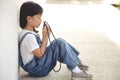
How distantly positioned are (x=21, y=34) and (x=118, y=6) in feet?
11.7

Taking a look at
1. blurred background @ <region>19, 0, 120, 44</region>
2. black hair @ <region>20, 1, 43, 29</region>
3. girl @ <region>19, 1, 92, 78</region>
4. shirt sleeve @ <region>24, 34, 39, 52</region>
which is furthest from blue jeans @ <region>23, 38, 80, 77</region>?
blurred background @ <region>19, 0, 120, 44</region>

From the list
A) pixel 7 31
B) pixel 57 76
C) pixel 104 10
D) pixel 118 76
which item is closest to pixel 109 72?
pixel 118 76

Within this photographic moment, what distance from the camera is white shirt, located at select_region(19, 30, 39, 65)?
1996 mm

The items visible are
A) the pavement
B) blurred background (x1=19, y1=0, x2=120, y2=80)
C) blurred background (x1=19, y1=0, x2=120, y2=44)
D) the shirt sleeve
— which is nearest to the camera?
the shirt sleeve

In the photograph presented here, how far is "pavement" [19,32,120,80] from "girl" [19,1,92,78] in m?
0.10

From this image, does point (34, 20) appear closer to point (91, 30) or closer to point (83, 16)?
point (91, 30)

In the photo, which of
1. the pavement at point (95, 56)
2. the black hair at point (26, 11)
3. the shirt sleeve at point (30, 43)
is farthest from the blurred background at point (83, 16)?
the shirt sleeve at point (30, 43)

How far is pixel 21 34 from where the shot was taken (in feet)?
6.74

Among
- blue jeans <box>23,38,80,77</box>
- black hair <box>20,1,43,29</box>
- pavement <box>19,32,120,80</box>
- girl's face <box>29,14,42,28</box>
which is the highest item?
black hair <box>20,1,43,29</box>

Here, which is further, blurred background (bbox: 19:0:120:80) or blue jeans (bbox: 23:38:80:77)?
blurred background (bbox: 19:0:120:80)

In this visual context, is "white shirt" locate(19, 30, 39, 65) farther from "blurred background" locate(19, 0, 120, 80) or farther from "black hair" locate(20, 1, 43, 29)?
"blurred background" locate(19, 0, 120, 80)

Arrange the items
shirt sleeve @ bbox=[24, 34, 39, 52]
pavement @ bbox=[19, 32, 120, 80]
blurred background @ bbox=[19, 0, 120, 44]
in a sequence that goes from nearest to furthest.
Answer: shirt sleeve @ bbox=[24, 34, 39, 52] < pavement @ bbox=[19, 32, 120, 80] < blurred background @ bbox=[19, 0, 120, 44]

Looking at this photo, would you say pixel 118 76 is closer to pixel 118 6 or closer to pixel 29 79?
pixel 29 79

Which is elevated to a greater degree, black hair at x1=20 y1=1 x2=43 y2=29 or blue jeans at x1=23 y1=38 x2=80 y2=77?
black hair at x1=20 y1=1 x2=43 y2=29
